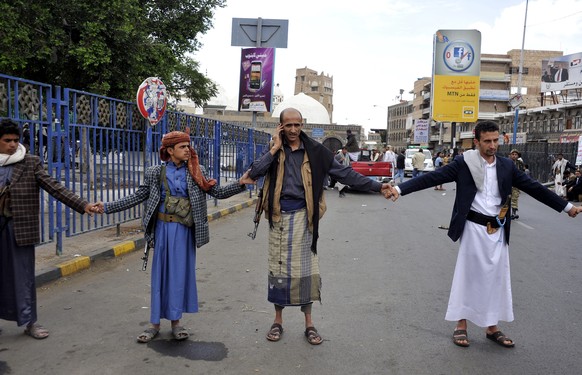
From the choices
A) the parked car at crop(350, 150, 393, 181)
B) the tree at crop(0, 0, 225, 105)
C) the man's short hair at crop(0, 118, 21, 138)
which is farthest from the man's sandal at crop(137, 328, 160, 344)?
the parked car at crop(350, 150, 393, 181)

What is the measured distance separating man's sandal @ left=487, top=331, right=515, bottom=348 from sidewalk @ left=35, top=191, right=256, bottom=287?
4737 mm

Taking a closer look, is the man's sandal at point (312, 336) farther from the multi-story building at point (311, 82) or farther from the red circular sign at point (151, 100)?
the multi-story building at point (311, 82)

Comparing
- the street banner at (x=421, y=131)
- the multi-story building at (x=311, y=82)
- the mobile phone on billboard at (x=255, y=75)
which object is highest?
the multi-story building at (x=311, y=82)

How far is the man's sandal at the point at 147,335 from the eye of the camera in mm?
4203

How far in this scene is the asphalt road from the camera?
384 cm

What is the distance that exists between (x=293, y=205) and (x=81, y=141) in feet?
13.9

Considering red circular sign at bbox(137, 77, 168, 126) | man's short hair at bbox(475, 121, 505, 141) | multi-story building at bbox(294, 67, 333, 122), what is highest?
multi-story building at bbox(294, 67, 333, 122)

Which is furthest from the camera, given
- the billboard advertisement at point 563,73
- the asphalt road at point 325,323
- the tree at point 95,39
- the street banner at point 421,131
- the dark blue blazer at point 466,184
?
the street banner at point 421,131

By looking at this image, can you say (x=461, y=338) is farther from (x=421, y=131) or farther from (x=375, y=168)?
(x=421, y=131)

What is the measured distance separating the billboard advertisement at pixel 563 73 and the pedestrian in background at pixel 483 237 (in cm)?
4554

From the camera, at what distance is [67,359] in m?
3.87

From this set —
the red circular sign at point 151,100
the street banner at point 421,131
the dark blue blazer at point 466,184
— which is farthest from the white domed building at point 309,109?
the dark blue blazer at point 466,184

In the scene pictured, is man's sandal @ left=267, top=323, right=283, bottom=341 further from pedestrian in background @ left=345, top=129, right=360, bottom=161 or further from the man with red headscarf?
pedestrian in background @ left=345, top=129, right=360, bottom=161

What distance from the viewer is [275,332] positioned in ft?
14.1
